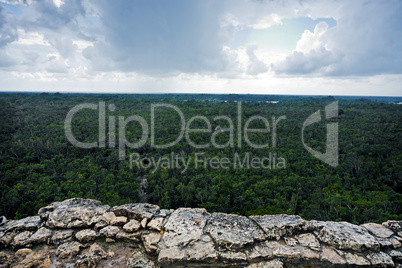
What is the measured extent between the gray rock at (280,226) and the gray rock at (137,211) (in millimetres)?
2950

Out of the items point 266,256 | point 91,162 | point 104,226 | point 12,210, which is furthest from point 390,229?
point 91,162

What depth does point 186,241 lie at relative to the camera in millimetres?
5211

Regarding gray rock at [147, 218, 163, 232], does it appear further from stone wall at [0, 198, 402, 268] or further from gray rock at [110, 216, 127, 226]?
gray rock at [110, 216, 127, 226]

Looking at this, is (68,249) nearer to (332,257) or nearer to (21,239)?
(21,239)

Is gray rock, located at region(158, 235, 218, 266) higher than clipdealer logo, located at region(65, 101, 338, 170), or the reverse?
gray rock, located at region(158, 235, 218, 266)

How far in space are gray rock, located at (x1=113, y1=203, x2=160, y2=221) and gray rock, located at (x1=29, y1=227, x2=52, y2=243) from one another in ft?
5.39

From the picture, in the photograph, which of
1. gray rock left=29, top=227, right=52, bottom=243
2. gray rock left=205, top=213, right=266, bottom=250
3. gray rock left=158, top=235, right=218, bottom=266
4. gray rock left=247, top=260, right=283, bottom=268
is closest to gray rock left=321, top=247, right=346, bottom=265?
gray rock left=247, top=260, right=283, bottom=268

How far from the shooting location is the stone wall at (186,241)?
493cm

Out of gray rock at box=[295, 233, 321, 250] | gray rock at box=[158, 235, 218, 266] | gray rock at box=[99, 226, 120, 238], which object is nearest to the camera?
gray rock at box=[158, 235, 218, 266]

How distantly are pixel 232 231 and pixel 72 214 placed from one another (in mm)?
4429

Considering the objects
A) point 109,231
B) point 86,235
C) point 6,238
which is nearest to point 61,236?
point 86,235

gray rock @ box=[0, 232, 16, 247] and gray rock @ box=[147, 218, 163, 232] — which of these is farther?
gray rock @ box=[147, 218, 163, 232]

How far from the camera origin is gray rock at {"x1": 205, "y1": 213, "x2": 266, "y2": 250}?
518cm

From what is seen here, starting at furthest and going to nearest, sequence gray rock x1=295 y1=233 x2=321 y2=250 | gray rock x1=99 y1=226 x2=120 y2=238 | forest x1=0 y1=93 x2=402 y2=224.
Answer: forest x1=0 y1=93 x2=402 y2=224, gray rock x1=99 y1=226 x2=120 y2=238, gray rock x1=295 y1=233 x2=321 y2=250
